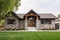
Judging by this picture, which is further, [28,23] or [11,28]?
[28,23]

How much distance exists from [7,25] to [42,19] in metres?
8.33

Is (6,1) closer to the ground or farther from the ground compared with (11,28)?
farther from the ground

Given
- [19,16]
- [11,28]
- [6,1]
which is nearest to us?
[6,1]

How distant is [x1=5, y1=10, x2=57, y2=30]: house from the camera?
1606 inches

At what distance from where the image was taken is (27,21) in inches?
1645

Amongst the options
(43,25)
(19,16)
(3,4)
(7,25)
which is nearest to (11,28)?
(7,25)

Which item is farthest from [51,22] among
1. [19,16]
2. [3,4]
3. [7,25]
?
[3,4]

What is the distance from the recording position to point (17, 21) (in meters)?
41.2

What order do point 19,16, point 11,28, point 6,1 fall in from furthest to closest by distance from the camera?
point 19,16
point 11,28
point 6,1

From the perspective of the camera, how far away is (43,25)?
41.2m

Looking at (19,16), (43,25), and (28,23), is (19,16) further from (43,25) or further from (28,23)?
(43,25)

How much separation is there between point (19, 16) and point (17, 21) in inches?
65.1

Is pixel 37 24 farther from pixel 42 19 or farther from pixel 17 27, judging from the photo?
pixel 17 27

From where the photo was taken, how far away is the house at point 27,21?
1606 inches
